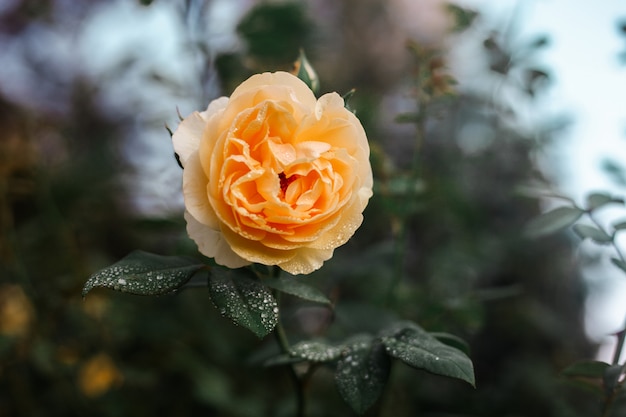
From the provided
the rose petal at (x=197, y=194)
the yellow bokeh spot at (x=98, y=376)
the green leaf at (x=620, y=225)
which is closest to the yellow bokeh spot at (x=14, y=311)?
the yellow bokeh spot at (x=98, y=376)

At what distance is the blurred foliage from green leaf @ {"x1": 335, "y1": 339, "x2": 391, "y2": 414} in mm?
178

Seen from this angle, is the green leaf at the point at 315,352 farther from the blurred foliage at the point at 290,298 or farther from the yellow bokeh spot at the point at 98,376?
the yellow bokeh spot at the point at 98,376

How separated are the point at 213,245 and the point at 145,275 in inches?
3.2

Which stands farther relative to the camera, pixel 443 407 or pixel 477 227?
pixel 477 227

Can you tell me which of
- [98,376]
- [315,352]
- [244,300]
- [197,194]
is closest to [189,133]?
[197,194]

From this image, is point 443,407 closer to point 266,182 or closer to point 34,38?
point 266,182

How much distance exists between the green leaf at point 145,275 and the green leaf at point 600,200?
1.89ft

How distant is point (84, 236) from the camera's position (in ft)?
6.01

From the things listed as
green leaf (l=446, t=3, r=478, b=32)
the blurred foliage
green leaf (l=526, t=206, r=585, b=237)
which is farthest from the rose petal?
green leaf (l=446, t=3, r=478, b=32)

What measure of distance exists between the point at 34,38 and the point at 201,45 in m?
2.01

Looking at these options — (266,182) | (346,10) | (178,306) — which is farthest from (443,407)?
(346,10)

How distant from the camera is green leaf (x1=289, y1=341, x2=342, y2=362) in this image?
586 mm

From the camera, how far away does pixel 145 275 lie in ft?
1.80

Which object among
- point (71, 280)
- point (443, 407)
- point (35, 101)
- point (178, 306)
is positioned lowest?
point (35, 101)
